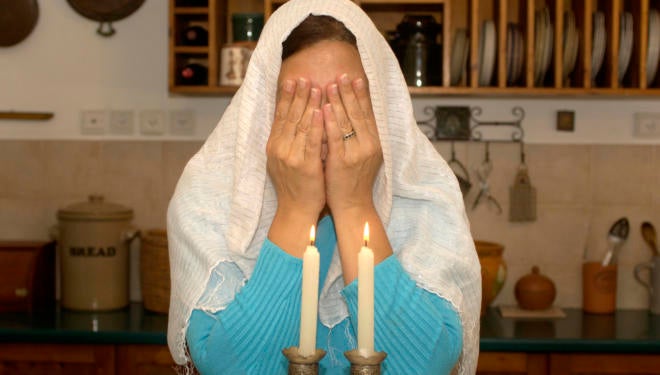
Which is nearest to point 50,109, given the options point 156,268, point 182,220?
point 156,268

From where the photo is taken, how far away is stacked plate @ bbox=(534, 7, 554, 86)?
7.76 feet

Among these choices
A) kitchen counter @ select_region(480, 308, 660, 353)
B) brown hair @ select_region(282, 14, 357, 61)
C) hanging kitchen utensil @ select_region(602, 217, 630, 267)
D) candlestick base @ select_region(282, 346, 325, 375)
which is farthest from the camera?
hanging kitchen utensil @ select_region(602, 217, 630, 267)

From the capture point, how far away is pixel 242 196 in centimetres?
117

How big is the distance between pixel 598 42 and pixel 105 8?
1.56 m

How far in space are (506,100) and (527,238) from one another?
1.50 feet

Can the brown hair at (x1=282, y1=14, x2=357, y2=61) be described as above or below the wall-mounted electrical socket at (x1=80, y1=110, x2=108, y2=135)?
above

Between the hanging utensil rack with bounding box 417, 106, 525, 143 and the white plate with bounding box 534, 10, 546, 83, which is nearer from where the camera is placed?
the white plate with bounding box 534, 10, 546, 83

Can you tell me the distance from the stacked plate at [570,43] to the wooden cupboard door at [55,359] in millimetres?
1562

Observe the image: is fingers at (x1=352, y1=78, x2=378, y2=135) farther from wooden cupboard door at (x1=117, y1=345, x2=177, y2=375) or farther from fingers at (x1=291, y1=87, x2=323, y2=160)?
wooden cupboard door at (x1=117, y1=345, x2=177, y2=375)

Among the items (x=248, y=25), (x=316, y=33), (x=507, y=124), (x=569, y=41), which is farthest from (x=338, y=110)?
(x=507, y=124)

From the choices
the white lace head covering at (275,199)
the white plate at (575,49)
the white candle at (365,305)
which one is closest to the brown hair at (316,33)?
the white lace head covering at (275,199)

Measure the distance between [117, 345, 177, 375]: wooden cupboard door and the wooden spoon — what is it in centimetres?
154

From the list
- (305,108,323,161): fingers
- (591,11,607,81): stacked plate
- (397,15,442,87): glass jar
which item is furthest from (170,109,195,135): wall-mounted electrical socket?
(305,108,323,161): fingers

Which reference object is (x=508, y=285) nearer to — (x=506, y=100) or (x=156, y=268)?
(x=506, y=100)
